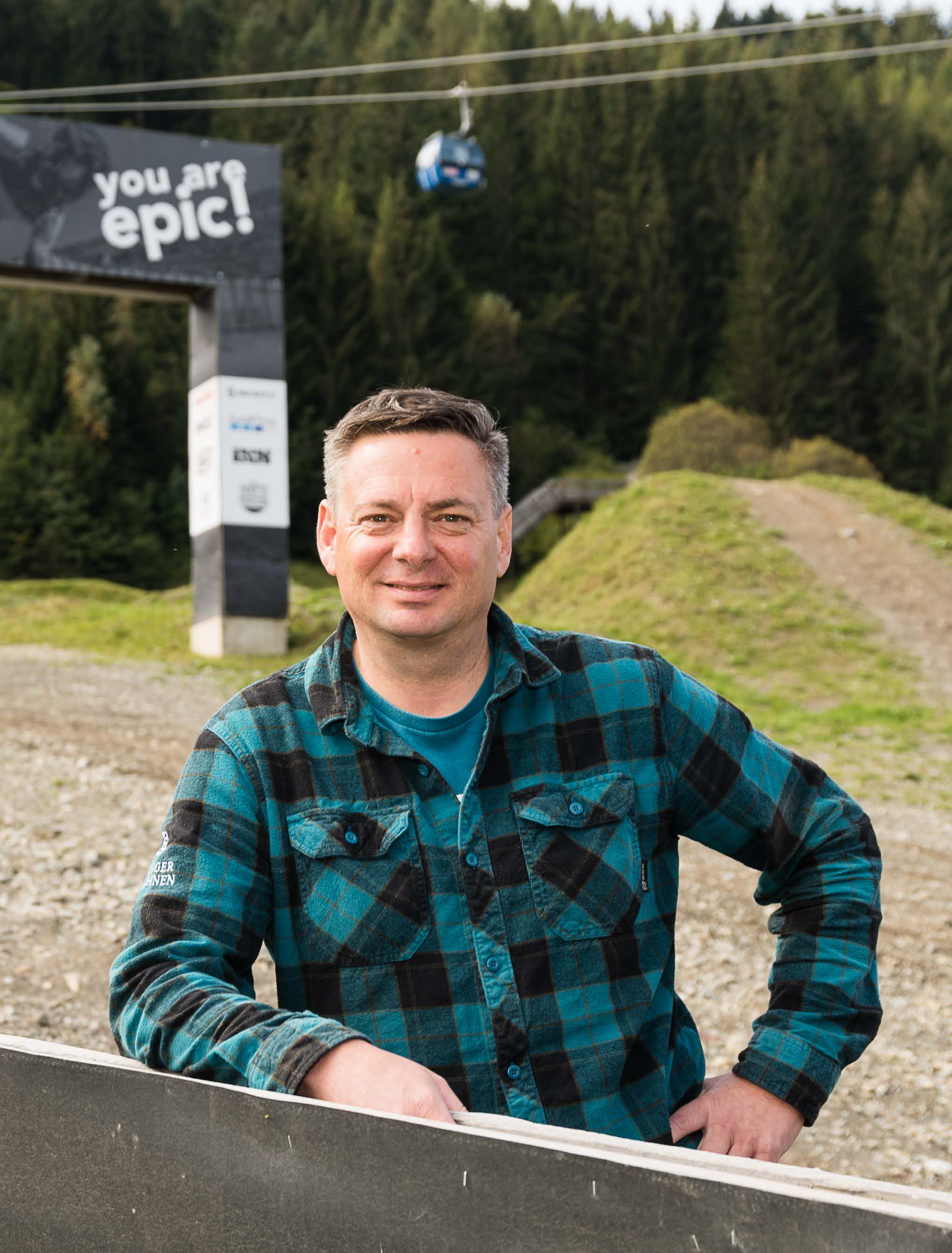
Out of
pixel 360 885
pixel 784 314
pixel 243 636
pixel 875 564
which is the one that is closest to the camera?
pixel 360 885

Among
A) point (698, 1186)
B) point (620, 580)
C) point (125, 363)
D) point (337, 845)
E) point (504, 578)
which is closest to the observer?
point (698, 1186)

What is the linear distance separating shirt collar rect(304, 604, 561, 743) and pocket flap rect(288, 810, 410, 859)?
12 centimetres

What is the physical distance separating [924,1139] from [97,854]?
4452 mm

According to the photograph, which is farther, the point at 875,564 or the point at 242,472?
the point at 875,564

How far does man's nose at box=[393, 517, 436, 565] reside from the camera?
2.10m

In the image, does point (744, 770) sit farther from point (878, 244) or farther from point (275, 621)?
point (878, 244)

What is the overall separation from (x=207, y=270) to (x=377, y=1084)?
50.3 ft

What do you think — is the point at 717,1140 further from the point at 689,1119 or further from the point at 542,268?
the point at 542,268

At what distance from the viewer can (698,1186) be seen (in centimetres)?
122

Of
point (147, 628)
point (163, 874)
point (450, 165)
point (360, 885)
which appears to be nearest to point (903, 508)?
point (450, 165)

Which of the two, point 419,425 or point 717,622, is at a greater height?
point 419,425

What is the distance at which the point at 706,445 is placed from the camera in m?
30.8

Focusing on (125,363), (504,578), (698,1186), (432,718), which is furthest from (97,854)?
(125,363)

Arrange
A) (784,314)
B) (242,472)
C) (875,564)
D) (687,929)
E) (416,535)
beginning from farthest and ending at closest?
(784,314) < (875,564) < (242,472) < (687,929) < (416,535)
